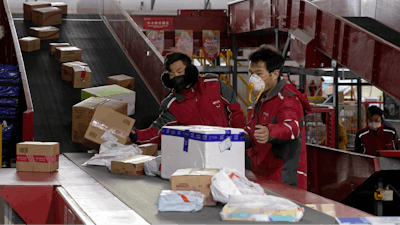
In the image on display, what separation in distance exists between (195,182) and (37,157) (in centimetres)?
164

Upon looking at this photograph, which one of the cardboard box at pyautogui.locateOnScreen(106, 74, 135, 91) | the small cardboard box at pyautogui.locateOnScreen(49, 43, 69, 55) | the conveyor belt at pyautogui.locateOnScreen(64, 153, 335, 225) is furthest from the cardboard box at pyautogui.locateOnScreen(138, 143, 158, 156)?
the small cardboard box at pyautogui.locateOnScreen(49, 43, 69, 55)

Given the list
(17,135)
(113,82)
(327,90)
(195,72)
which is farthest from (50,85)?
(327,90)

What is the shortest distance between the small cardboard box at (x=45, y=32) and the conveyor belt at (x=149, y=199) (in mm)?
6618

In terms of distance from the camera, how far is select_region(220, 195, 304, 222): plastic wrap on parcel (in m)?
1.94

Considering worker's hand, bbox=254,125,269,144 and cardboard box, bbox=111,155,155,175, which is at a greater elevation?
worker's hand, bbox=254,125,269,144

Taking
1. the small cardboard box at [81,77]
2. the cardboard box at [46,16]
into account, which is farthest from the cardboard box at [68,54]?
the cardboard box at [46,16]

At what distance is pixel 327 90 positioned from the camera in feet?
74.6

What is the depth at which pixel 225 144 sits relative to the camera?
8.80 ft

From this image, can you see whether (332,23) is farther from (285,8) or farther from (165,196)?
(165,196)

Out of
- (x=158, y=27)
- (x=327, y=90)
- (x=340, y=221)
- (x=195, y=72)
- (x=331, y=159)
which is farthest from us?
(x=327, y=90)

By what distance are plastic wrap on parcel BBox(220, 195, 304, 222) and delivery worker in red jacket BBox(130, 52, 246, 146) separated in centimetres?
184

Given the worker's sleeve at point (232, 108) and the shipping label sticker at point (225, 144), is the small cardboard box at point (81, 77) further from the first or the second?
the shipping label sticker at point (225, 144)

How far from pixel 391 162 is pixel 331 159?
904 millimetres

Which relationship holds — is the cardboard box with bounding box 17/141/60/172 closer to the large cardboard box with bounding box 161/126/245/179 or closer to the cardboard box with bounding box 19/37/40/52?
the large cardboard box with bounding box 161/126/245/179
